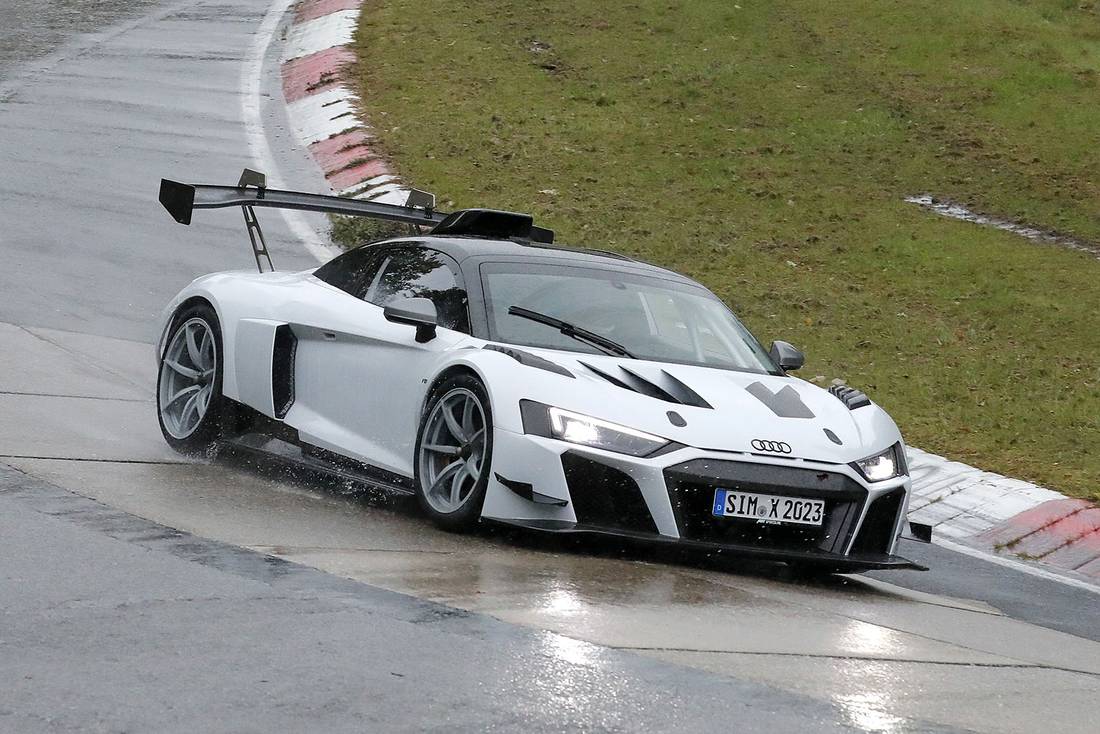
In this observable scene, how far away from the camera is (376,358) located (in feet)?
25.5

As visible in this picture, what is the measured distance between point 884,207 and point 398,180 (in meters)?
4.96

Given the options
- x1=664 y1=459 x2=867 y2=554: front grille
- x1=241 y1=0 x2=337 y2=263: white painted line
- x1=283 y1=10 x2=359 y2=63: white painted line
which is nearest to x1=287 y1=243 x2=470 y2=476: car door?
x1=664 y1=459 x2=867 y2=554: front grille

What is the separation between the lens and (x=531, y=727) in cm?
424

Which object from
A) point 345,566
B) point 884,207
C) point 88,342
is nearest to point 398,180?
point 884,207

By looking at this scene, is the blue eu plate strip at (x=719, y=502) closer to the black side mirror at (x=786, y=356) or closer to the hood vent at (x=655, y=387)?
the hood vent at (x=655, y=387)

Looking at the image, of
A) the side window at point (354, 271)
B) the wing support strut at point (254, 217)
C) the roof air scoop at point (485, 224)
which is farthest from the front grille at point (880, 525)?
the wing support strut at point (254, 217)

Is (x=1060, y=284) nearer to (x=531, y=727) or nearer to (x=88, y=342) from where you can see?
(x=88, y=342)

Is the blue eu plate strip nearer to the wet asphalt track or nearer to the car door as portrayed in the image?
the wet asphalt track

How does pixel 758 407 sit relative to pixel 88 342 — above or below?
above

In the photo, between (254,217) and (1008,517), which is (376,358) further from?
(1008,517)

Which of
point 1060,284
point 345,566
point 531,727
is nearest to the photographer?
point 531,727

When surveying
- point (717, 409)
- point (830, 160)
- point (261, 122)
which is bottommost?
point (717, 409)

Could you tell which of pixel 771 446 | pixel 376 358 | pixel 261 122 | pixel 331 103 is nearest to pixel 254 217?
pixel 376 358

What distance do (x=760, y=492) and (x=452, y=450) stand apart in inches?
50.9
